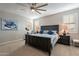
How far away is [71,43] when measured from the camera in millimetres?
3967

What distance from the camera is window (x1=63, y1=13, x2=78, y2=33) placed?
3.81 metres

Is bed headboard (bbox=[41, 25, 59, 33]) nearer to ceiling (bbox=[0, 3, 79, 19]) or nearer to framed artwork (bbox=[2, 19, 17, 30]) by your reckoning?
ceiling (bbox=[0, 3, 79, 19])

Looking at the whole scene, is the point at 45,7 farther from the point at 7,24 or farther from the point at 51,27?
the point at 7,24

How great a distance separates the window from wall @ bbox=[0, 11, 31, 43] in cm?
258

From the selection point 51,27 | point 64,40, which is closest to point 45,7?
point 51,27

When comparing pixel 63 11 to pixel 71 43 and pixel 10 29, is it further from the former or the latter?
pixel 10 29

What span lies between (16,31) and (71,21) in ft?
12.4

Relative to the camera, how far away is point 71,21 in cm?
396

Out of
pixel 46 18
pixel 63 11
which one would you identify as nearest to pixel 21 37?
pixel 46 18

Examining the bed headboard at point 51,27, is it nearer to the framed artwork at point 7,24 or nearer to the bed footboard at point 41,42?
the bed footboard at point 41,42

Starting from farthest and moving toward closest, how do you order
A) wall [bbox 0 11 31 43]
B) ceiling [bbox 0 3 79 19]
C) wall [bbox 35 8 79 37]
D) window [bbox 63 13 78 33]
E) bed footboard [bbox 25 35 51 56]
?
wall [bbox 35 8 79 37] → wall [bbox 0 11 31 43] → window [bbox 63 13 78 33] → ceiling [bbox 0 3 79 19] → bed footboard [bbox 25 35 51 56]

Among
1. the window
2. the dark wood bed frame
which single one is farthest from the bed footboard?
the window

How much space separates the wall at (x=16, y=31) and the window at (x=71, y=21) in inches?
102

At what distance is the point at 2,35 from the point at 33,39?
6.39ft
